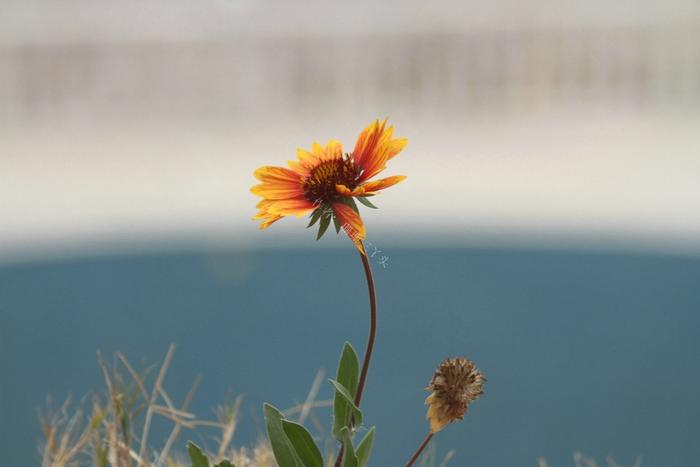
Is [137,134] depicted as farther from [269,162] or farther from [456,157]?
[456,157]

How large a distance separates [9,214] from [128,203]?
1.44ft

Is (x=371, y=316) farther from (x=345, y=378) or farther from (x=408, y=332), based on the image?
(x=408, y=332)

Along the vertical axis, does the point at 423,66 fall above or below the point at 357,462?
above

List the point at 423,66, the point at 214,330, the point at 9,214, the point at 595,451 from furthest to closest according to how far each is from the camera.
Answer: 1. the point at 423,66
2. the point at 9,214
3. the point at 214,330
4. the point at 595,451

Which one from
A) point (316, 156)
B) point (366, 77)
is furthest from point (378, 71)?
point (316, 156)

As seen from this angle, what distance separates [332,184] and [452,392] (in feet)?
0.39

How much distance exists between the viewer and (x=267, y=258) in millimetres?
1949

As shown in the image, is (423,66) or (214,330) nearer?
(214,330)

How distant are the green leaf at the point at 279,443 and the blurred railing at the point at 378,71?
122 inches

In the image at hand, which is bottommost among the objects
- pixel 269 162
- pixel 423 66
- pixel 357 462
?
pixel 357 462

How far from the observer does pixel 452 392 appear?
52 centimetres

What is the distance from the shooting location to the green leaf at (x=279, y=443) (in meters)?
0.56

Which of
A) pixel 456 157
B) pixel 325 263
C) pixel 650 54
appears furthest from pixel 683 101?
pixel 325 263

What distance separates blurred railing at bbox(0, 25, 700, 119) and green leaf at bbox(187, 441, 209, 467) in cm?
309
